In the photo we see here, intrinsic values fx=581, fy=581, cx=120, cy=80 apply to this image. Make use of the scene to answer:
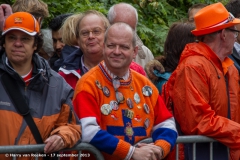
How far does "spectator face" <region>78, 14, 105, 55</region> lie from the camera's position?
5812 millimetres

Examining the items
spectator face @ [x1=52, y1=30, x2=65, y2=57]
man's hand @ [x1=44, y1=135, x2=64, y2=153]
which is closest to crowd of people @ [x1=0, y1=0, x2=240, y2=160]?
man's hand @ [x1=44, y1=135, x2=64, y2=153]

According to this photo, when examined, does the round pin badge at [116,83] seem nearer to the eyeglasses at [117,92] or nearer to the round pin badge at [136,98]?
the eyeglasses at [117,92]

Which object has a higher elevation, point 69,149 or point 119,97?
point 119,97

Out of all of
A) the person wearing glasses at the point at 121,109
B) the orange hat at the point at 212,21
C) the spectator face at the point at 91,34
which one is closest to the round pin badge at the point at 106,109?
the person wearing glasses at the point at 121,109

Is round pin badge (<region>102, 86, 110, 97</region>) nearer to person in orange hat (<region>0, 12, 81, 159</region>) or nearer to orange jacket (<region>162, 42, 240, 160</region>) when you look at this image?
person in orange hat (<region>0, 12, 81, 159</region>)

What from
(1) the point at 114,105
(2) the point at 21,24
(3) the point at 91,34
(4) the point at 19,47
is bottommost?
(1) the point at 114,105

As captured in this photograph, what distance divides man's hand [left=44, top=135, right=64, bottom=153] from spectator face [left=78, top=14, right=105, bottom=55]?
1520 mm

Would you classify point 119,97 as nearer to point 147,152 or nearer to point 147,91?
point 147,91

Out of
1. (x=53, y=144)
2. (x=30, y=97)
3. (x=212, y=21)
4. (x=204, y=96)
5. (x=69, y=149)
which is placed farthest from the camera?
(x=212, y=21)

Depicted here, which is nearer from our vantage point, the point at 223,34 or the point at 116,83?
the point at 116,83

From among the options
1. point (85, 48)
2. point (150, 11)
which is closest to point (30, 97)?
point (85, 48)

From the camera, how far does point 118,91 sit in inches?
197

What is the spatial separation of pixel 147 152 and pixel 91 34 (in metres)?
1.61

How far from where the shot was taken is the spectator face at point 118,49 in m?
5.02
